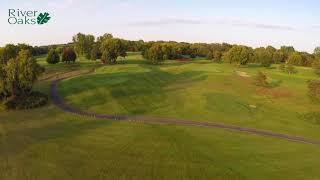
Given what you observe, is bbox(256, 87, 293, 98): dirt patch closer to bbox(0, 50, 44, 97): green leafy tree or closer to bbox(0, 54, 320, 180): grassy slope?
bbox(0, 54, 320, 180): grassy slope

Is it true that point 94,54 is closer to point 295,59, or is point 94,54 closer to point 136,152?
point 295,59

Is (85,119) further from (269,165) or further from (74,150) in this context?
(269,165)

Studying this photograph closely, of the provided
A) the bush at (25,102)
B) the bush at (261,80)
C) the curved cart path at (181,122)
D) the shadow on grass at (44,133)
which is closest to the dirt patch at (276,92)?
the bush at (261,80)

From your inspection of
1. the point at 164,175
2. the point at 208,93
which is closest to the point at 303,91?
the point at 208,93

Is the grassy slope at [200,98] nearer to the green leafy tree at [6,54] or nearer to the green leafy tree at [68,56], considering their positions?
the green leafy tree at [6,54]

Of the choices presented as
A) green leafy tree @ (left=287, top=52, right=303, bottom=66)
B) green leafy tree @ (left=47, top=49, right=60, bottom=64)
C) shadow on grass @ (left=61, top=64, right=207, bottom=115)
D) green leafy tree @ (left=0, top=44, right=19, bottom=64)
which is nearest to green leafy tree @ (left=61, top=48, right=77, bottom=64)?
green leafy tree @ (left=47, top=49, right=60, bottom=64)
